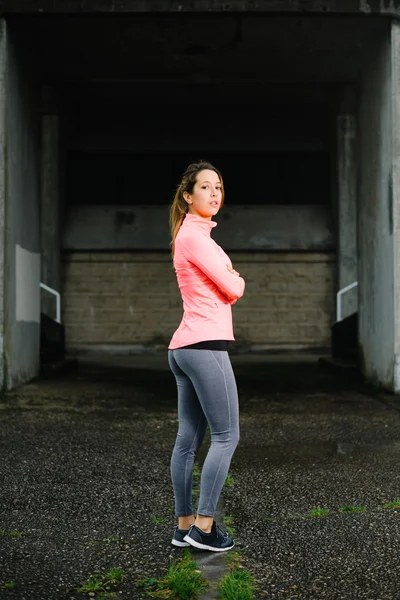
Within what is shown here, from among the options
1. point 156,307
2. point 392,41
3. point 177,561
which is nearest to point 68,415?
point 177,561

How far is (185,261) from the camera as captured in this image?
4129mm

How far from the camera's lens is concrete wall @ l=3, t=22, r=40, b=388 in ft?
35.6

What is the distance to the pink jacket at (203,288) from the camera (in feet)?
13.2

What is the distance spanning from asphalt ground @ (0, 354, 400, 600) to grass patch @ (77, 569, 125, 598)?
0.15 ft

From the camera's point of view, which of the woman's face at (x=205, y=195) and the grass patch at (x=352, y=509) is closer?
the woman's face at (x=205, y=195)

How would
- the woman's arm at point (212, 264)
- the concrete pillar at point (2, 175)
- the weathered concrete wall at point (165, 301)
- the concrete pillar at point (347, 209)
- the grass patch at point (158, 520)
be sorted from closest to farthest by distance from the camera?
the woman's arm at point (212, 264), the grass patch at point (158, 520), the concrete pillar at point (2, 175), the concrete pillar at point (347, 209), the weathered concrete wall at point (165, 301)

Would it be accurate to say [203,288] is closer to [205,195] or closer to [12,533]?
[205,195]

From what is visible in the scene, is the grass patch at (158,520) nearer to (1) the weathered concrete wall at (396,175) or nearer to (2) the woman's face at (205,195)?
(2) the woman's face at (205,195)

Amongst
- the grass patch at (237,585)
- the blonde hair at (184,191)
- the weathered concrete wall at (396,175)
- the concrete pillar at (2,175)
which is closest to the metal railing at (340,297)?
the weathered concrete wall at (396,175)

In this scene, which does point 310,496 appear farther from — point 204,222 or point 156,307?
point 156,307

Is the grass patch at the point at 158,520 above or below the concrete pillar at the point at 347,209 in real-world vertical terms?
below

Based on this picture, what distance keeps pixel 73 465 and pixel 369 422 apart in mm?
3498

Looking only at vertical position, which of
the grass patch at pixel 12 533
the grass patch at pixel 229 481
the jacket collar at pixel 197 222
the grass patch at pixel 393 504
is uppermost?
the jacket collar at pixel 197 222

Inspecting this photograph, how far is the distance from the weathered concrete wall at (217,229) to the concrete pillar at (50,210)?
47 cm
